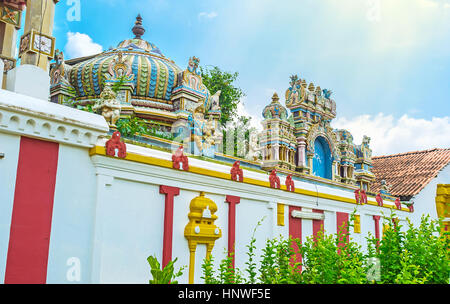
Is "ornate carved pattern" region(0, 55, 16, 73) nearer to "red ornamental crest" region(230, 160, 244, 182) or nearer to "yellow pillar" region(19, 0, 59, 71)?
"yellow pillar" region(19, 0, 59, 71)

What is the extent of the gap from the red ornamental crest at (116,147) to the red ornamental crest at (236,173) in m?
2.71

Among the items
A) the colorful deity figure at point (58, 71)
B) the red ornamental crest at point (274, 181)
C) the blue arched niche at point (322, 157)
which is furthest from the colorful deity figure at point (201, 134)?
the colorful deity figure at point (58, 71)

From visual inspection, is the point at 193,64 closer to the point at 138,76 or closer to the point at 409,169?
the point at 138,76

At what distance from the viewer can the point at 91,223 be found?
22.1 ft

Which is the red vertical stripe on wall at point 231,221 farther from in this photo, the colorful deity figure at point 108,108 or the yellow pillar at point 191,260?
the colorful deity figure at point 108,108

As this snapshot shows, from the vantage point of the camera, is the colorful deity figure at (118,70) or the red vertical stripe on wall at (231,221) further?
the colorful deity figure at (118,70)

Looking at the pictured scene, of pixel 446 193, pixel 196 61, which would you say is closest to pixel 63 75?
pixel 196 61

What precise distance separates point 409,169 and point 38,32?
18.4m

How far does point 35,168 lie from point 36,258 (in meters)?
1.32

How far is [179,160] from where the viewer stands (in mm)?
8008

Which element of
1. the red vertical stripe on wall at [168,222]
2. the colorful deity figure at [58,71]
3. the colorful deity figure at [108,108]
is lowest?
the red vertical stripe on wall at [168,222]

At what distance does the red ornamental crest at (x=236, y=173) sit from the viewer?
909 centimetres

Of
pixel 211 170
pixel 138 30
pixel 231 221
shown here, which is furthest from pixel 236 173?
pixel 138 30

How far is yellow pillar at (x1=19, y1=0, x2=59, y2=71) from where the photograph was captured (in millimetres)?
7164
